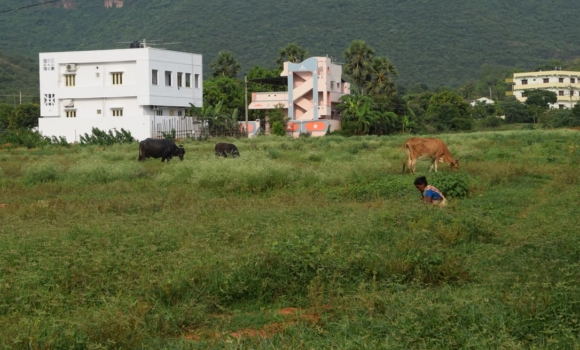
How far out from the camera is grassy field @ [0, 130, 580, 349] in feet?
21.7

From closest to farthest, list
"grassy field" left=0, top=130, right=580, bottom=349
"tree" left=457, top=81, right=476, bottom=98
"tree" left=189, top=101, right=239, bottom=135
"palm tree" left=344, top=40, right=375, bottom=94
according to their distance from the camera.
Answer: "grassy field" left=0, top=130, right=580, bottom=349 → "tree" left=189, top=101, right=239, bottom=135 → "palm tree" left=344, top=40, right=375, bottom=94 → "tree" left=457, top=81, right=476, bottom=98

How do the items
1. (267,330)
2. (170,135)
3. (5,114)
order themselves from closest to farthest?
(267,330) < (170,135) < (5,114)

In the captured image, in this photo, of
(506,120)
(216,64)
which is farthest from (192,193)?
(506,120)

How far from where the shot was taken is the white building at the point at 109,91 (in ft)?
166

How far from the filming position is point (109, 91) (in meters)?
51.7

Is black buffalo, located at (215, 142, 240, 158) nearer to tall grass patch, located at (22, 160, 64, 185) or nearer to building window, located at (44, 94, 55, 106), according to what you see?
tall grass patch, located at (22, 160, 64, 185)

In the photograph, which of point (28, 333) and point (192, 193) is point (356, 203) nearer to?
point (192, 193)

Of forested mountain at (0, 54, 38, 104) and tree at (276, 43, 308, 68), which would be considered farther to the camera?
forested mountain at (0, 54, 38, 104)

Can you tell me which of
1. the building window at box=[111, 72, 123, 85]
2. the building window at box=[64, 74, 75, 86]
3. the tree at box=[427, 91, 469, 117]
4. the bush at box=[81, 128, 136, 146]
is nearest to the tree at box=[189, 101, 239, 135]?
the building window at box=[111, 72, 123, 85]

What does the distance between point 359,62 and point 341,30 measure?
7965cm

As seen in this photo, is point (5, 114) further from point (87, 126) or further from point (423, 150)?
point (423, 150)

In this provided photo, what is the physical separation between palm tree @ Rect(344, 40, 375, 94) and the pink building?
4.39 metres

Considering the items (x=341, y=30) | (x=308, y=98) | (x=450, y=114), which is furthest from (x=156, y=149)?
(x=341, y=30)

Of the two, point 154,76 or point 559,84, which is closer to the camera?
point 154,76
